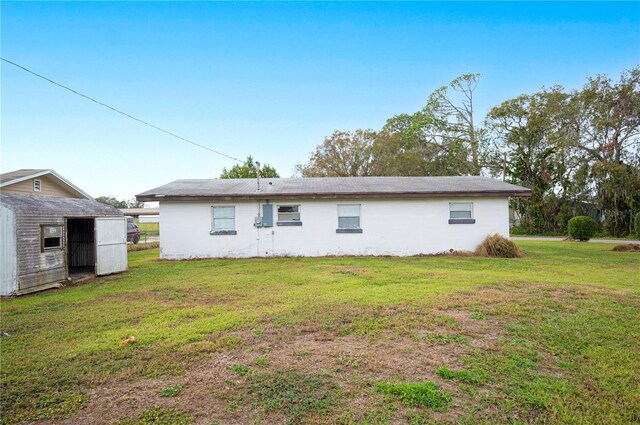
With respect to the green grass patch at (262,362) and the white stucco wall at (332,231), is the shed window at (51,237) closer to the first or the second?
the white stucco wall at (332,231)

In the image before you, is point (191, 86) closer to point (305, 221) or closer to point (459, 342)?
point (305, 221)

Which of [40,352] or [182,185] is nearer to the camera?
[40,352]

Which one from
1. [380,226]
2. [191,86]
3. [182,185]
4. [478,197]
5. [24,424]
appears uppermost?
[191,86]

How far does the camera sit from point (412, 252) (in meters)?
13.4

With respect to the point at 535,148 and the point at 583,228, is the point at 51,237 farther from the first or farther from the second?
the point at 535,148

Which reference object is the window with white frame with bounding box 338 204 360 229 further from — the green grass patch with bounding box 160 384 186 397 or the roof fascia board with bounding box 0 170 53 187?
the roof fascia board with bounding box 0 170 53 187

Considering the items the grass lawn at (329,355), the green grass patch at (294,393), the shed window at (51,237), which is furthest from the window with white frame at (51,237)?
the green grass patch at (294,393)

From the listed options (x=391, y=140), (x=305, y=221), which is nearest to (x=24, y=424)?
(x=305, y=221)

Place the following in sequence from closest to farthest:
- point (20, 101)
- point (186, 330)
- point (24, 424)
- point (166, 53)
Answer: point (24, 424), point (186, 330), point (20, 101), point (166, 53)

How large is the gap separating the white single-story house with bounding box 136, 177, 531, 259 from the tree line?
16.9 metres

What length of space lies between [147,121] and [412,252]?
40.2 feet

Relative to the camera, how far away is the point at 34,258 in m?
7.62

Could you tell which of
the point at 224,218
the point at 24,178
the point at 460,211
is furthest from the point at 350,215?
the point at 24,178

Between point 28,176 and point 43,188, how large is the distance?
4.57ft
